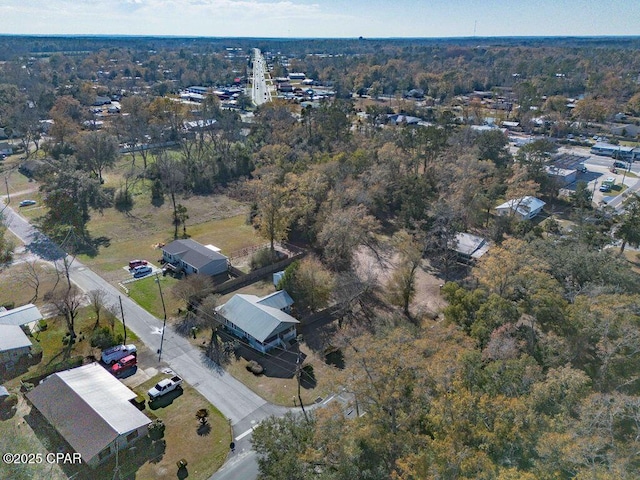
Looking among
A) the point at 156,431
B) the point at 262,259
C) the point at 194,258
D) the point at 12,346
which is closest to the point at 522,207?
the point at 262,259

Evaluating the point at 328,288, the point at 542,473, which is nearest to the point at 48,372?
the point at 328,288

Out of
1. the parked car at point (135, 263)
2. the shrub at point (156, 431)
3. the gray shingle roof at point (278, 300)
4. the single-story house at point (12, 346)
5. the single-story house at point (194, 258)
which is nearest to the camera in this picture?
the shrub at point (156, 431)

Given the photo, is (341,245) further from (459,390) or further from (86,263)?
(86,263)

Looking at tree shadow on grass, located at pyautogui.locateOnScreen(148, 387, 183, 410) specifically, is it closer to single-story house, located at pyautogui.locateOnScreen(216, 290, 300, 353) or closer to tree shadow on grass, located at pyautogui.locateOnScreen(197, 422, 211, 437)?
tree shadow on grass, located at pyautogui.locateOnScreen(197, 422, 211, 437)

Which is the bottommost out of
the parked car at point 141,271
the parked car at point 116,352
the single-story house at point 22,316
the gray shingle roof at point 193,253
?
the parked car at point 116,352

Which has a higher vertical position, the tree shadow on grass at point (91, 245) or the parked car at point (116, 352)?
the tree shadow on grass at point (91, 245)

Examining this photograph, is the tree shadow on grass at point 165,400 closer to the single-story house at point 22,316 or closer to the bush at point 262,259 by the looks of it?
the single-story house at point 22,316

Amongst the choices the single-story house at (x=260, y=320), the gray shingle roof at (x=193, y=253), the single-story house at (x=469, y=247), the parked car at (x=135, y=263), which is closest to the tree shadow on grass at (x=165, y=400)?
the single-story house at (x=260, y=320)

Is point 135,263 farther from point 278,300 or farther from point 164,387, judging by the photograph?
point 164,387
